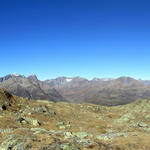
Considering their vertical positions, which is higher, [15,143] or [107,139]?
[15,143]

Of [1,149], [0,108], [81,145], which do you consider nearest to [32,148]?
[1,149]

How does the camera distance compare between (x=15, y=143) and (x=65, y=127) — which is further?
(x=65, y=127)

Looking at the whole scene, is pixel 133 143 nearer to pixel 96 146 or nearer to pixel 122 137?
pixel 122 137

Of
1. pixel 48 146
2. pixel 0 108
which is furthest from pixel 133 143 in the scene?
pixel 0 108

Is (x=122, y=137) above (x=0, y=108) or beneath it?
beneath

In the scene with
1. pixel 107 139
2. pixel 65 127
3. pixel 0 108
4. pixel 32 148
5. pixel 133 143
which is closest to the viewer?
pixel 32 148

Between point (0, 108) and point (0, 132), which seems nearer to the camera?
point (0, 132)

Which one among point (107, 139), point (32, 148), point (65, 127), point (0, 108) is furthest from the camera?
point (0, 108)

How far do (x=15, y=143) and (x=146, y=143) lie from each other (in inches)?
802

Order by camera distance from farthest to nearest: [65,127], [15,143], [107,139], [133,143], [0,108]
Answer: [0,108] → [65,127] → [107,139] → [133,143] → [15,143]

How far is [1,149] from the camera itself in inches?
767

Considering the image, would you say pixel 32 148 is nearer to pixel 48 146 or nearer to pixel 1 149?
pixel 48 146

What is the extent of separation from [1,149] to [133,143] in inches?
776

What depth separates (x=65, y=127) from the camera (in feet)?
124
